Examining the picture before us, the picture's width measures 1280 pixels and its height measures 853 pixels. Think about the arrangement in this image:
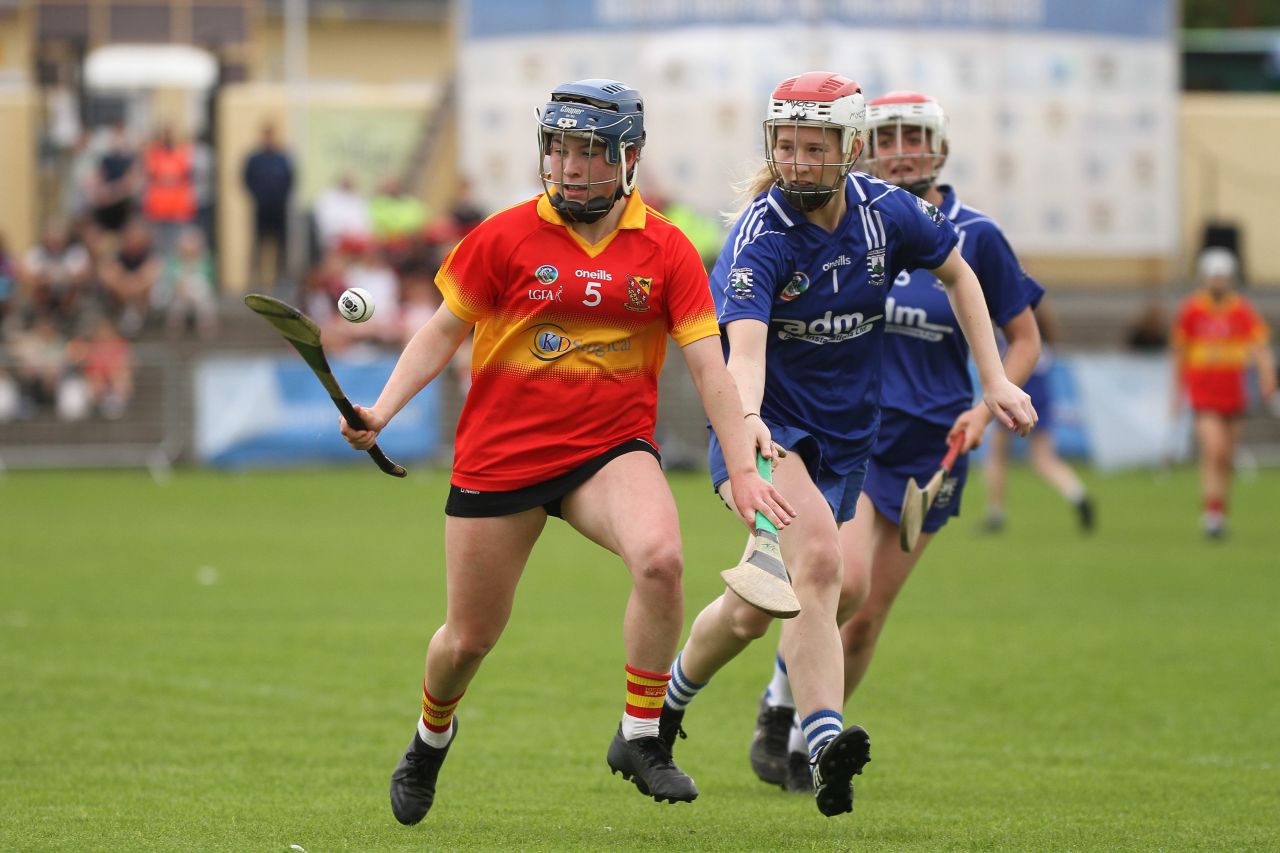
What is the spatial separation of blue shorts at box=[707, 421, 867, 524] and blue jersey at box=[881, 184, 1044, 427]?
0.75 metres

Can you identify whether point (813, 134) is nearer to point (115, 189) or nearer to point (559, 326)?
point (559, 326)

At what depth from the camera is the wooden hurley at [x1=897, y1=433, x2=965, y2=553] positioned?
6.99m

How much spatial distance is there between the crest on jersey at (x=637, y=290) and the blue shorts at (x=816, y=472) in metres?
0.51

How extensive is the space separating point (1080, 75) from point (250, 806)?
77.6 feet

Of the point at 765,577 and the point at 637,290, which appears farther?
the point at 637,290

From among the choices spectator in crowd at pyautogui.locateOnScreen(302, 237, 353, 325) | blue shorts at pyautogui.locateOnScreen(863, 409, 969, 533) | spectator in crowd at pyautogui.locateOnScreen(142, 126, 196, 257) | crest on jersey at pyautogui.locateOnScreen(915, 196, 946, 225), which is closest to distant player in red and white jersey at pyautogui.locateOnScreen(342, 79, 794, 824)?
crest on jersey at pyautogui.locateOnScreen(915, 196, 946, 225)

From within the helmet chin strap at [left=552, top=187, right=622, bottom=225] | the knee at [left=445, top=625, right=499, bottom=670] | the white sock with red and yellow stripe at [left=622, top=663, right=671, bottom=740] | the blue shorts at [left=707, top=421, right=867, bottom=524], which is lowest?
the white sock with red and yellow stripe at [left=622, top=663, right=671, bottom=740]

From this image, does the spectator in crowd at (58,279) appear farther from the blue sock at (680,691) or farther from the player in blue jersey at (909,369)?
the blue sock at (680,691)

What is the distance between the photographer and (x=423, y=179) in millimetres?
29656

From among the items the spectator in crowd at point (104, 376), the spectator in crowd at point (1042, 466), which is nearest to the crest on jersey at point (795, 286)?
the spectator in crowd at point (1042, 466)

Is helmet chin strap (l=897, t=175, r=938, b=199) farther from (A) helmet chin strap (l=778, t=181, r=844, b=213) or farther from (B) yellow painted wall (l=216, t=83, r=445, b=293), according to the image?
(B) yellow painted wall (l=216, t=83, r=445, b=293)

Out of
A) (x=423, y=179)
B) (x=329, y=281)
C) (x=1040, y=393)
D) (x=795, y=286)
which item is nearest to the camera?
(x=795, y=286)

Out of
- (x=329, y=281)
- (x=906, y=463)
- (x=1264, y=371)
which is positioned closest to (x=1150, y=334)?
(x=1264, y=371)

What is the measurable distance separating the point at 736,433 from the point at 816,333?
659 mm
